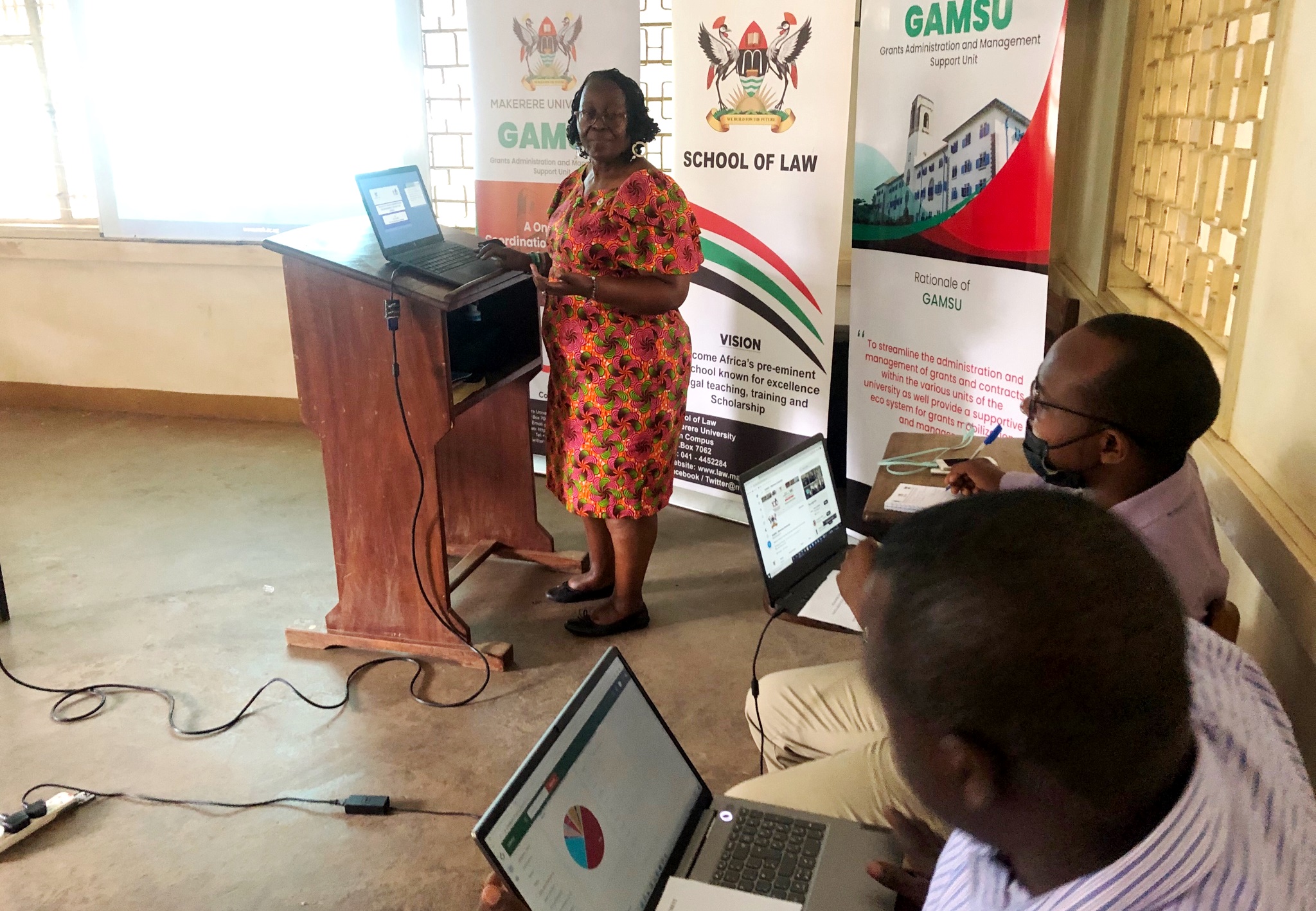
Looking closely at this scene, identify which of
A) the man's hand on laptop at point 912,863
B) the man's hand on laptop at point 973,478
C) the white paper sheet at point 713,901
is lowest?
the white paper sheet at point 713,901

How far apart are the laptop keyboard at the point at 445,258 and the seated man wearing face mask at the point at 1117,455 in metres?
1.47

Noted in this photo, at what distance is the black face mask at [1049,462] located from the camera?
4.75 ft

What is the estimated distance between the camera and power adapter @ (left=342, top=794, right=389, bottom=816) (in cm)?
211

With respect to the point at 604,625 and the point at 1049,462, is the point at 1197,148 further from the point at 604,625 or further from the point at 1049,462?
the point at 604,625

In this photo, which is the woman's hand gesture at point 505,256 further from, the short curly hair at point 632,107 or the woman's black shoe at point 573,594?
the woman's black shoe at point 573,594

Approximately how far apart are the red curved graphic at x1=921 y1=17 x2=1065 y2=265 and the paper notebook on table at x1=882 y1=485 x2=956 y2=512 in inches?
38.8

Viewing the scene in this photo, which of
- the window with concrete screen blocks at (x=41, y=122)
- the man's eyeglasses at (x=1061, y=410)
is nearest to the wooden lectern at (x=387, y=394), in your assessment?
the man's eyeglasses at (x=1061, y=410)

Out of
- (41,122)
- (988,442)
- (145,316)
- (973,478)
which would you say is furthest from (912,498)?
(41,122)

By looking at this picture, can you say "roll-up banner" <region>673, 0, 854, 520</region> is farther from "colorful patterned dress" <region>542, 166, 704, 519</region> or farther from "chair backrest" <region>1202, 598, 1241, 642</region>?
"chair backrest" <region>1202, 598, 1241, 642</region>

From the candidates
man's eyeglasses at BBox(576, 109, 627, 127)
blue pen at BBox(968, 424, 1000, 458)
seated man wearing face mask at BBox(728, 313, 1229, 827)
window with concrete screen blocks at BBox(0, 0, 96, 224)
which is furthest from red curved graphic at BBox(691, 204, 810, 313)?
window with concrete screen blocks at BBox(0, 0, 96, 224)

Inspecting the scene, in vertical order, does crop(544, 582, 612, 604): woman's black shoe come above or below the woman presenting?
below

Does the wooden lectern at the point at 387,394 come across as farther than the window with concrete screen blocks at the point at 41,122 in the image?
No

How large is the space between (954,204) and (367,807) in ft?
7.15

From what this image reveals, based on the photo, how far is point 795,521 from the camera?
1908mm
